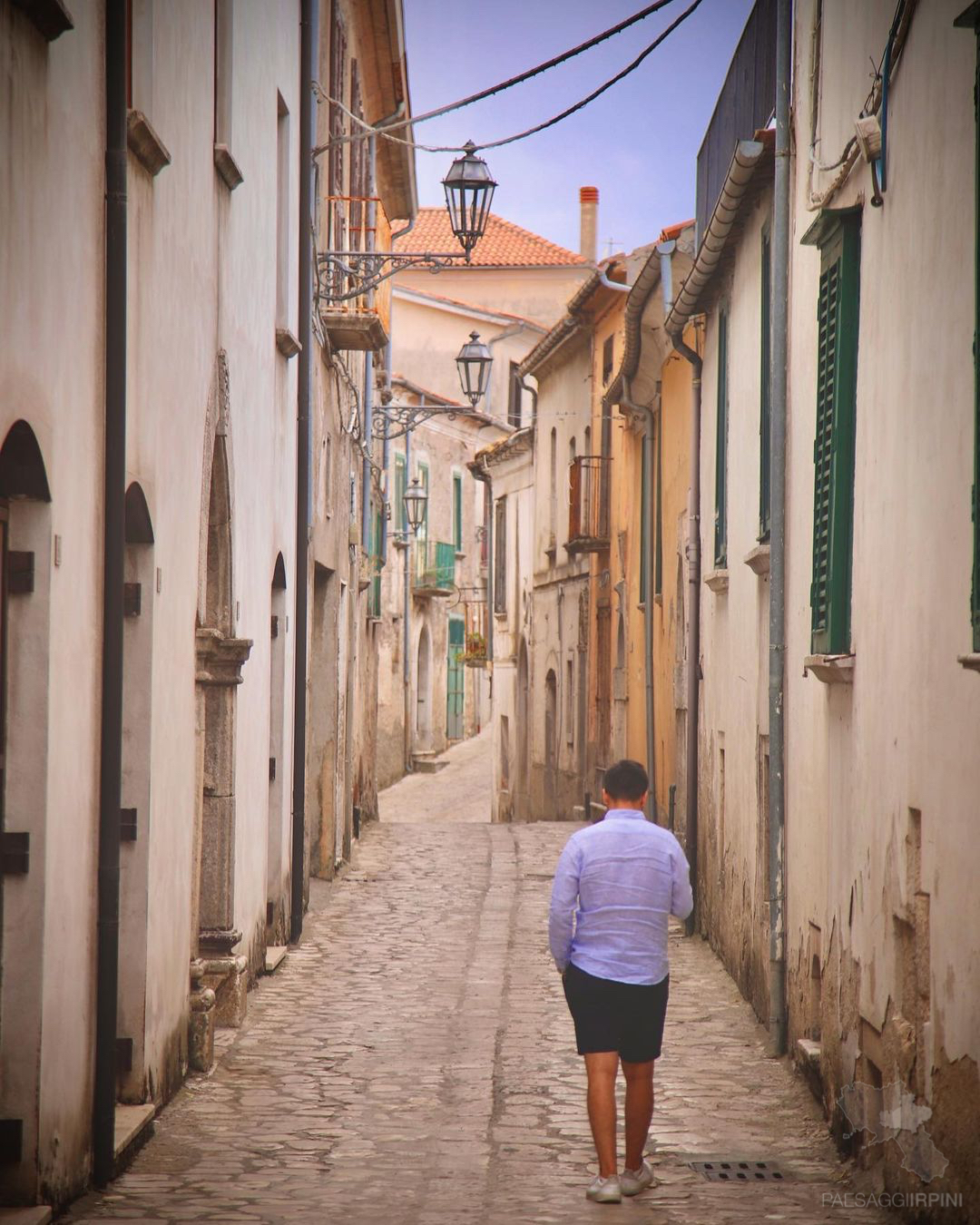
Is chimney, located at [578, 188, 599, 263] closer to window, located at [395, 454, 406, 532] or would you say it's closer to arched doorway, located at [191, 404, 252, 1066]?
window, located at [395, 454, 406, 532]

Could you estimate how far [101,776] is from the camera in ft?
20.4

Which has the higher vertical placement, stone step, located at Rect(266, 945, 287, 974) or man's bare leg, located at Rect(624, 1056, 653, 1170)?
man's bare leg, located at Rect(624, 1056, 653, 1170)

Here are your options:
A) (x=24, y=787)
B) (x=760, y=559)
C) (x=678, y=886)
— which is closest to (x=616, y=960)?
(x=678, y=886)

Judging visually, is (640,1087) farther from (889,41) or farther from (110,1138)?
(889,41)

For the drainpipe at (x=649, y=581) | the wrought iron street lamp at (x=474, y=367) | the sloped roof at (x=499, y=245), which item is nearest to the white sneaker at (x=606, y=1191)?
the drainpipe at (x=649, y=581)

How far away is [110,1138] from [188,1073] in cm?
203

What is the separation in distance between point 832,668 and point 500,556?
88.8 feet

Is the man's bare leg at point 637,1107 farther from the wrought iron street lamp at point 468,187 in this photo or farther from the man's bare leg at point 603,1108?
the wrought iron street lamp at point 468,187

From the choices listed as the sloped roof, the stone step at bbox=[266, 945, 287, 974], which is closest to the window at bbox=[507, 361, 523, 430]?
the sloped roof

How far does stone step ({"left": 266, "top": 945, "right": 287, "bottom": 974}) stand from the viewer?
11.3 m

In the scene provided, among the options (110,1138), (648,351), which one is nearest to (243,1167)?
(110,1138)

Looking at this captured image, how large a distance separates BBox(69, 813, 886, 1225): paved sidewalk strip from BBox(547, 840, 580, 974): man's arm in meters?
0.89

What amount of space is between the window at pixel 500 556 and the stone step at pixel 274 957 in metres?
21.9

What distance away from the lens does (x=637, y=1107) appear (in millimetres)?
6453
